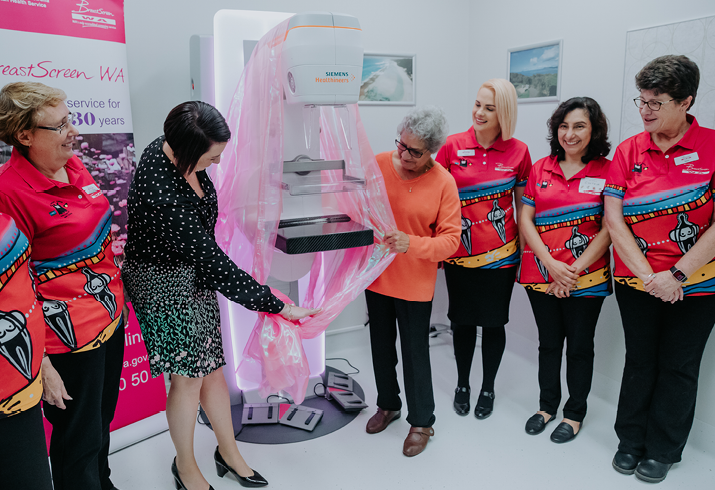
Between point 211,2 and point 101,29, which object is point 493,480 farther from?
point 211,2

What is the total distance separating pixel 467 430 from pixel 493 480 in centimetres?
37

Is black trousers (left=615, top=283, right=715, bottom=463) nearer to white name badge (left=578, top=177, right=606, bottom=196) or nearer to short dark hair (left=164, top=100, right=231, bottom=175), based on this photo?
white name badge (left=578, top=177, right=606, bottom=196)

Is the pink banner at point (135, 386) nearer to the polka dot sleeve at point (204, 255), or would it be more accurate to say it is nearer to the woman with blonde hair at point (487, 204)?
the polka dot sleeve at point (204, 255)

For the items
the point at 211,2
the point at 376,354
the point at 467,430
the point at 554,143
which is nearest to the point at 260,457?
the point at 376,354

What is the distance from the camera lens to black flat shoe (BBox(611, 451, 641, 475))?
218cm

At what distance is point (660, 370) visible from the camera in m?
2.11

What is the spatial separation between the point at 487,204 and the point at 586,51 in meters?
1.06

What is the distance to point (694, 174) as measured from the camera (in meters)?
1.90

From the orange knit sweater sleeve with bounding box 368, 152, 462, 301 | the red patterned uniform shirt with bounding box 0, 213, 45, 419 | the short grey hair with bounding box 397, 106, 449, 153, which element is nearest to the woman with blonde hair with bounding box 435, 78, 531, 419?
the orange knit sweater sleeve with bounding box 368, 152, 462, 301

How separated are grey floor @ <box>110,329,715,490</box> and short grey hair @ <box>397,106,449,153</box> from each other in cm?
134

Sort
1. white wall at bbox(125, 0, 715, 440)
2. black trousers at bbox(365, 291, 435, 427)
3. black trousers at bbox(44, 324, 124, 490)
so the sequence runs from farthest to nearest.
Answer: white wall at bbox(125, 0, 715, 440)
black trousers at bbox(365, 291, 435, 427)
black trousers at bbox(44, 324, 124, 490)

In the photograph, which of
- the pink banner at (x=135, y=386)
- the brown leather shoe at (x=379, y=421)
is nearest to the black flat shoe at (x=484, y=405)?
the brown leather shoe at (x=379, y=421)

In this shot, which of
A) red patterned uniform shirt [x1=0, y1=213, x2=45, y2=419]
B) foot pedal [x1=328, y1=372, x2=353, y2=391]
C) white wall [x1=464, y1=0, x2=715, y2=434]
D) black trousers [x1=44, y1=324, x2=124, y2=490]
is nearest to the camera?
red patterned uniform shirt [x1=0, y1=213, x2=45, y2=419]

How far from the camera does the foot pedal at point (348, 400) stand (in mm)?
2645
